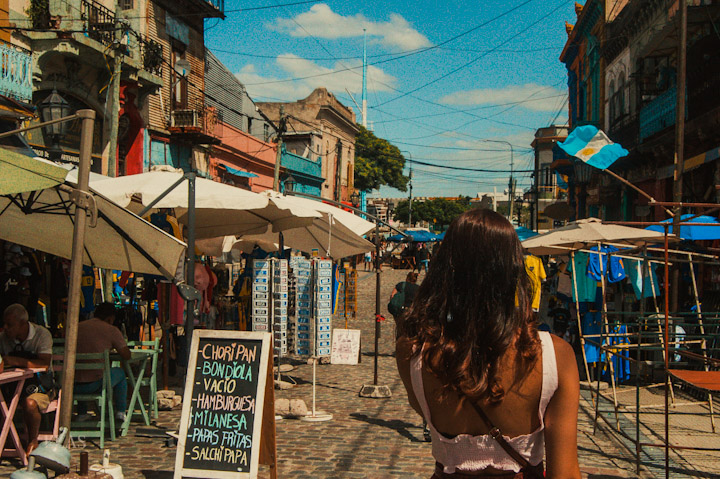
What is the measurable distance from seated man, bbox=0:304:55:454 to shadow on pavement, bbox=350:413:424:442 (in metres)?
3.42

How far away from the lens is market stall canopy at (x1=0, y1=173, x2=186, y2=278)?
5992mm

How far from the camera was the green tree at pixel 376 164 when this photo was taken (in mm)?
69062

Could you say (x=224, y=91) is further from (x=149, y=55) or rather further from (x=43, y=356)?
(x=43, y=356)

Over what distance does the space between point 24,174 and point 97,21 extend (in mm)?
17063

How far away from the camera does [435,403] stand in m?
2.03

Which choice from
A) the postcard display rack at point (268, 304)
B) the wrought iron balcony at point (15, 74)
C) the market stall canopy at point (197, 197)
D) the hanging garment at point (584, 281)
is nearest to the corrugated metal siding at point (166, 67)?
the wrought iron balcony at point (15, 74)

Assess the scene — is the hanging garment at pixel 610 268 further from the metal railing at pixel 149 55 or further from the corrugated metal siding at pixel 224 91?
the corrugated metal siding at pixel 224 91

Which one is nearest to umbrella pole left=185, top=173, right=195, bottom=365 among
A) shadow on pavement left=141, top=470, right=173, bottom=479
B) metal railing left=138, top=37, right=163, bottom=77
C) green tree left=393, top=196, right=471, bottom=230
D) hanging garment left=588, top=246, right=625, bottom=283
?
shadow on pavement left=141, top=470, right=173, bottom=479

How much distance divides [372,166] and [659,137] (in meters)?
53.6

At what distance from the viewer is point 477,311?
1997mm

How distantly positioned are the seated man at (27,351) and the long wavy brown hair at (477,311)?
5018mm

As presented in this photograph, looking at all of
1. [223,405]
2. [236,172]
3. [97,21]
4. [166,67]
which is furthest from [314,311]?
[236,172]

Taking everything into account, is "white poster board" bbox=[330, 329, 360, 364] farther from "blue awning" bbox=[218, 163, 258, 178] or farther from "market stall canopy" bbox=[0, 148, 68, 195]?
"blue awning" bbox=[218, 163, 258, 178]

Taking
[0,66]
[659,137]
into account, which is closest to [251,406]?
[0,66]
